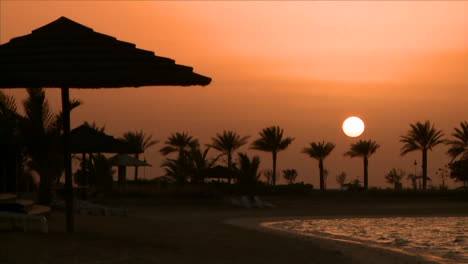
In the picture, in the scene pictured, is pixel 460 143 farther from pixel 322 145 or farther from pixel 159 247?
pixel 159 247

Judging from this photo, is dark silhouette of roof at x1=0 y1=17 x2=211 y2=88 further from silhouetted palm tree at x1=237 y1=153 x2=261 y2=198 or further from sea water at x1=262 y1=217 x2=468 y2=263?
silhouetted palm tree at x1=237 y1=153 x2=261 y2=198

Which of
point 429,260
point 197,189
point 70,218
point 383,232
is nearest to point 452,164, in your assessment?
point 197,189

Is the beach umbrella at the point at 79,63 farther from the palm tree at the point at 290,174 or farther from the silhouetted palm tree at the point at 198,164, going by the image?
the palm tree at the point at 290,174

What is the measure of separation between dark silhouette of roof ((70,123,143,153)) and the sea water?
18.8ft

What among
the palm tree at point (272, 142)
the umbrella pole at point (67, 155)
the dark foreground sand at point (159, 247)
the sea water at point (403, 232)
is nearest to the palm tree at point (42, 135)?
the dark foreground sand at point (159, 247)

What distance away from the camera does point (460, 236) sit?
1989 centimetres

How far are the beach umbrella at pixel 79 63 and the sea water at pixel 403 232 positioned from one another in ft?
20.3

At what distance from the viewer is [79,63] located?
36.7 feet

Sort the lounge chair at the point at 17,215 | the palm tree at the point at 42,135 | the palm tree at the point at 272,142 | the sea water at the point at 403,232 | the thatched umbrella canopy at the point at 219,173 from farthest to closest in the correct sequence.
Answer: the palm tree at the point at 272,142 → the thatched umbrella canopy at the point at 219,173 → the palm tree at the point at 42,135 → the sea water at the point at 403,232 → the lounge chair at the point at 17,215

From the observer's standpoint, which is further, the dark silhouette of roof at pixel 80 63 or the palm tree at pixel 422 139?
the palm tree at pixel 422 139

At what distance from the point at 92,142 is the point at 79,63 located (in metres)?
13.6

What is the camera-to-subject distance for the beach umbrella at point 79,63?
36.1ft

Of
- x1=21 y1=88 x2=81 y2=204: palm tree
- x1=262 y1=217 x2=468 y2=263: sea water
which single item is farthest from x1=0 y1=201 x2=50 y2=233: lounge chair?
x1=21 y1=88 x2=81 y2=204: palm tree

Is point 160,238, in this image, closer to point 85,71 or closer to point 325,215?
point 85,71
